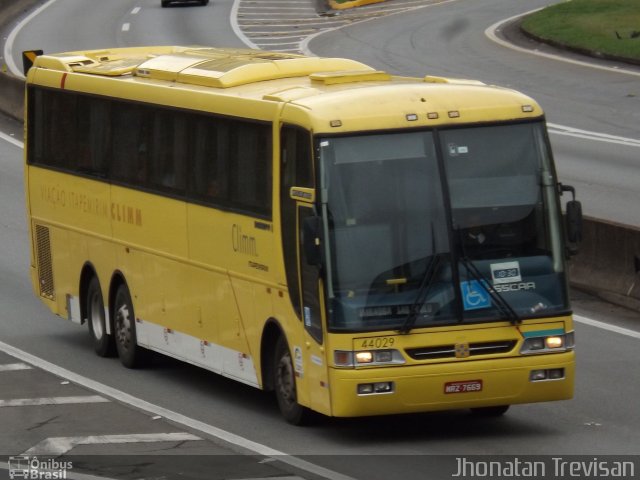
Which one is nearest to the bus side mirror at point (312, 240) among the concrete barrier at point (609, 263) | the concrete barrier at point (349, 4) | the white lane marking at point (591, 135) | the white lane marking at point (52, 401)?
the white lane marking at point (52, 401)

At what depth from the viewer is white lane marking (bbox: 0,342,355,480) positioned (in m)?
11.5

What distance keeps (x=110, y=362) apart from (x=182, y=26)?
39994mm

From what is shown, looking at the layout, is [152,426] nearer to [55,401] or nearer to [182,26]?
[55,401]

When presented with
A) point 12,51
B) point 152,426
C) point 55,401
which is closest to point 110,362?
point 55,401

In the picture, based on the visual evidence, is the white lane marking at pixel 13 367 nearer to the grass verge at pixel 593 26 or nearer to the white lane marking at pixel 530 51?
Answer: the white lane marking at pixel 530 51

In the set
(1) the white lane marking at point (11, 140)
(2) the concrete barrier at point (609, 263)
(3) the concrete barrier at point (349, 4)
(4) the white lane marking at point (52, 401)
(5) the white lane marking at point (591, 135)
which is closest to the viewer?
(4) the white lane marking at point (52, 401)

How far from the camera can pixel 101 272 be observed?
690 inches

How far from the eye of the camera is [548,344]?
1232 centimetres

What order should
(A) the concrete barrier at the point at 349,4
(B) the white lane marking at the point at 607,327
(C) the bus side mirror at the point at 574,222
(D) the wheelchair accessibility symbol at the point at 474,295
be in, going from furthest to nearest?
(A) the concrete barrier at the point at 349,4 < (B) the white lane marking at the point at 607,327 < (C) the bus side mirror at the point at 574,222 < (D) the wheelchair accessibility symbol at the point at 474,295

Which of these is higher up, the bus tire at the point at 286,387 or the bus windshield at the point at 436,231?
the bus windshield at the point at 436,231

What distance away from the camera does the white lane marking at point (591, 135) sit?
102 ft

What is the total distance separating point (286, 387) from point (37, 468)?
242 cm

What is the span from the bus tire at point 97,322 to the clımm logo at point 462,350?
6372mm

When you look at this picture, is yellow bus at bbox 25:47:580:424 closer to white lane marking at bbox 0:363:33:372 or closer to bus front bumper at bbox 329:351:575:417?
bus front bumper at bbox 329:351:575:417
